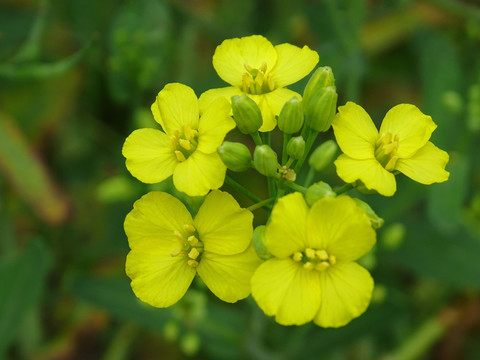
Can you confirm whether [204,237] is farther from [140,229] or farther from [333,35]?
[333,35]

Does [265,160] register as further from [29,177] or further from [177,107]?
[29,177]

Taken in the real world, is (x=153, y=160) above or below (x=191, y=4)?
above

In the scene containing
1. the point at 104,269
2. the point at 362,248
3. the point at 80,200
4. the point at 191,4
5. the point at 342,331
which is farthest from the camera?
the point at 191,4

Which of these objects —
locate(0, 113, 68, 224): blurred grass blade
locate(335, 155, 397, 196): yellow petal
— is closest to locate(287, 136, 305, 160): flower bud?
locate(335, 155, 397, 196): yellow petal

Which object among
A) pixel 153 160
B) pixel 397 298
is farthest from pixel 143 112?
pixel 397 298

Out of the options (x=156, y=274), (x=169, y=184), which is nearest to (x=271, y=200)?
(x=156, y=274)

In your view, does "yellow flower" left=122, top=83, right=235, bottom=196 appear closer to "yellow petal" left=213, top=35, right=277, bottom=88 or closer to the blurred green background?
"yellow petal" left=213, top=35, right=277, bottom=88
